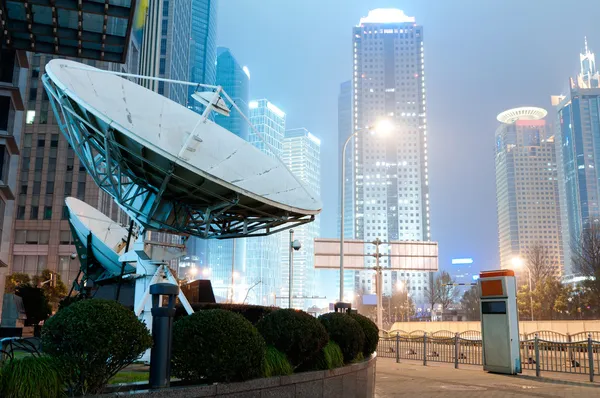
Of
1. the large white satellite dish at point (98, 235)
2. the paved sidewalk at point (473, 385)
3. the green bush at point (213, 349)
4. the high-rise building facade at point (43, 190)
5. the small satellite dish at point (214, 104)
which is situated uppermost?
the high-rise building facade at point (43, 190)

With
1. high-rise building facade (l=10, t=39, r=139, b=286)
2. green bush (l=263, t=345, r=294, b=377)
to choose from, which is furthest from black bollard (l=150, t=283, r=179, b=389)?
high-rise building facade (l=10, t=39, r=139, b=286)

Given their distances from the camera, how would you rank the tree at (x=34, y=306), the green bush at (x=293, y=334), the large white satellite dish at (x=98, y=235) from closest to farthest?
the green bush at (x=293, y=334) < the large white satellite dish at (x=98, y=235) < the tree at (x=34, y=306)

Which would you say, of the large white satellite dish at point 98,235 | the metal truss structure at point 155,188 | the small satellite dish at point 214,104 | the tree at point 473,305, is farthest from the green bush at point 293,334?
the tree at point 473,305

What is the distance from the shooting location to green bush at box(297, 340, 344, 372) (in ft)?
37.5

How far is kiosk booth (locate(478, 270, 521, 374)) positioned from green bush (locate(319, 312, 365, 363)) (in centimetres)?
923

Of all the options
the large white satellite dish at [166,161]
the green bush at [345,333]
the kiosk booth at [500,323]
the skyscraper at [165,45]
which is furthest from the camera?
the skyscraper at [165,45]

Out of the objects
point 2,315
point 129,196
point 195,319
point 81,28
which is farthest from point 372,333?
point 2,315

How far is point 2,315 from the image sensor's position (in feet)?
117

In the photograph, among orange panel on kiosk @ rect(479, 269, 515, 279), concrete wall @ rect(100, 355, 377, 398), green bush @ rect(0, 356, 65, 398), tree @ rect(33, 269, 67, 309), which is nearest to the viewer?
green bush @ rect(0, 356, 65, 398)

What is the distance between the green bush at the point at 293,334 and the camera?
10602 mm

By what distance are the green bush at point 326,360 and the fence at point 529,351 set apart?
429 inches

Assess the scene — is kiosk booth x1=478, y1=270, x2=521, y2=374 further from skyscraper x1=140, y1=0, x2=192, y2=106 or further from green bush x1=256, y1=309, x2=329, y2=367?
skyscraper x1=140, y1=0, x2=192, y2=106

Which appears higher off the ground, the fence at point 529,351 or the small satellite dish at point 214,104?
the small satellite dish at point 214,104

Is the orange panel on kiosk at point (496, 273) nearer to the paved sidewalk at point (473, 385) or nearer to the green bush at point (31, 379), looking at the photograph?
the paved sidewalk at point (473, 385)
